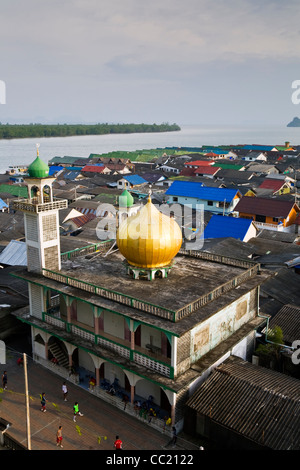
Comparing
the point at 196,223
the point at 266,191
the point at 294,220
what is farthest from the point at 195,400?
the point at 266,191

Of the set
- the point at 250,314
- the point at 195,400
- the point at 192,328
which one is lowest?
the point at 195,400

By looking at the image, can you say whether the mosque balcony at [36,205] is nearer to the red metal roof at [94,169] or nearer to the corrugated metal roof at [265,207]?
the corrugated metal roof at [265,207]

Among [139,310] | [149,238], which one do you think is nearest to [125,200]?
[149,238]

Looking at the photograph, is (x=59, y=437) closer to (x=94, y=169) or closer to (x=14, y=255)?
(x=14, y=255)

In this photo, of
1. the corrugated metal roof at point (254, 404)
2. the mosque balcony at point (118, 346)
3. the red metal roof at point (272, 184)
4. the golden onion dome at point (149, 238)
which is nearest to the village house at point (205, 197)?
the red metal roof at point (272, 184)
